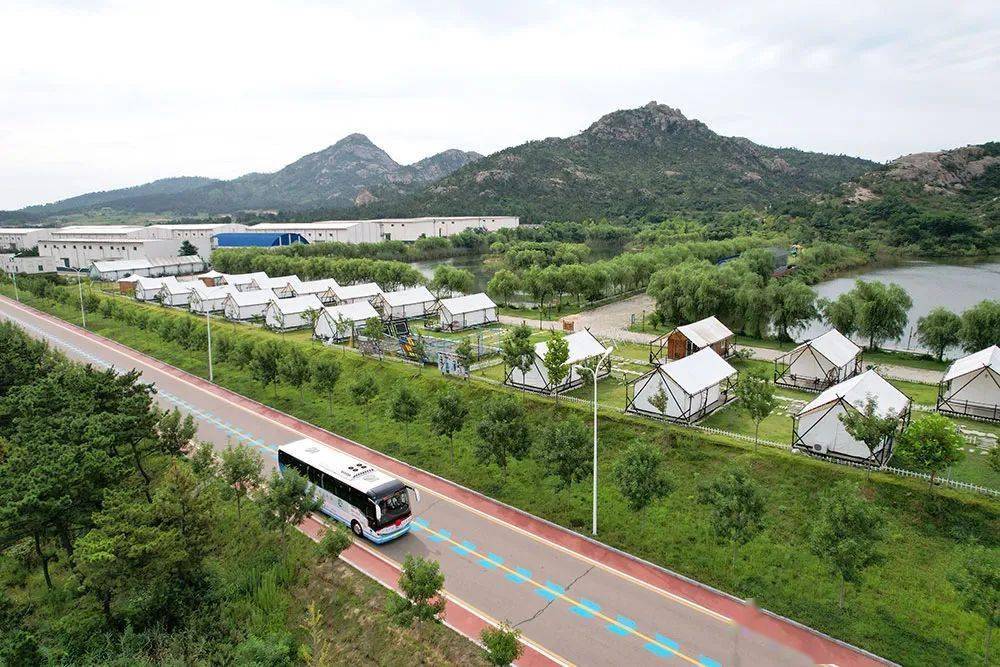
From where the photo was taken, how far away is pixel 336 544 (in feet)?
54.7

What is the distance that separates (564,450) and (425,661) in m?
8.62

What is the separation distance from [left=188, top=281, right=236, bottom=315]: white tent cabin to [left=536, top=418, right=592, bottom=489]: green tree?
51.8 m

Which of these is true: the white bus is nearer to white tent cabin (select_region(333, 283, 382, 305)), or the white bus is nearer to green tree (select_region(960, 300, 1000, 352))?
green tree (select_region(960, 300, 1000, 352))

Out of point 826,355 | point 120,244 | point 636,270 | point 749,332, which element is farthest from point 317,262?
point 826,355

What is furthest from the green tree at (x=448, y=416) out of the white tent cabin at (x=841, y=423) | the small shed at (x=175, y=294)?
the small shed at (x=175, y=294)

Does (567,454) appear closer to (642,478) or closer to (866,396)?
(642,478)

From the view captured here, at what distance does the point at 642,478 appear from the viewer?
19266 millimetres

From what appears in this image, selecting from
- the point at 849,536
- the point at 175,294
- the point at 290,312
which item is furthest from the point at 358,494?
the point at 175,294

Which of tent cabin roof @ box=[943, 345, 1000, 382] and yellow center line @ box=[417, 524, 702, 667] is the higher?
tent cabin roof @ box=[943, 345, 1000, 382]

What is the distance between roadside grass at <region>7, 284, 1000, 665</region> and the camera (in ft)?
51.9

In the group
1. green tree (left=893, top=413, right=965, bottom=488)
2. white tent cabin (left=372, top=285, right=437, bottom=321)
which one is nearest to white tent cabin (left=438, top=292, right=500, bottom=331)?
white tent cabin (left=372, top=285, right=437, bottom=321)

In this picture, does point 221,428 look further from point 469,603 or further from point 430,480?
point 469,603

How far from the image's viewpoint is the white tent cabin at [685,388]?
27.5 m

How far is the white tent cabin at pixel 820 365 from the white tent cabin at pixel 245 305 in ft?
153
